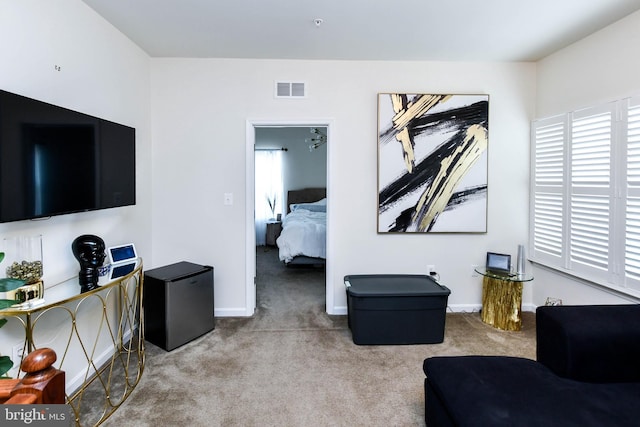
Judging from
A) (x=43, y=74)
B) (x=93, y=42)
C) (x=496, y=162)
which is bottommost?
(x=496, y=162)

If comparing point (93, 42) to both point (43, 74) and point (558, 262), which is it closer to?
point (43, 74)

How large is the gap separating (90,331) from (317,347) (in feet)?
5.29

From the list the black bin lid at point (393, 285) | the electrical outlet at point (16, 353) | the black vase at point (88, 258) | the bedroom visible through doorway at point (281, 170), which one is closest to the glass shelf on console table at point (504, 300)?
the black bin lid at point (393, 285)

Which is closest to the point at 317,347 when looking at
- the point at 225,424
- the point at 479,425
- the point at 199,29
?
the point at 225,424

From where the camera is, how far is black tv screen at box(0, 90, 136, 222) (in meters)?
1.45

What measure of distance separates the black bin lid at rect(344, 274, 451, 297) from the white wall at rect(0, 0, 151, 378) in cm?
193

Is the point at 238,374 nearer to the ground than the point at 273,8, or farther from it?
nearer to the ground

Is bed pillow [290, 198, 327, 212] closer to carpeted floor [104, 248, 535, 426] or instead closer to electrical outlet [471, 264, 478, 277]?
carpeted floor [104, 248, 535, 426]

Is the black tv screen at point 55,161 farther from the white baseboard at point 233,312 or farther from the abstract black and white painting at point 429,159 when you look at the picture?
the abstract black and white painting at point 429,159

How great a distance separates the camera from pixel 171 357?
2467 mm

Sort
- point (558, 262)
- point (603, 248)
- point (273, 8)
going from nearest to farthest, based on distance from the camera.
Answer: point (273, 8) → point (603, 248) → point (558, 262)

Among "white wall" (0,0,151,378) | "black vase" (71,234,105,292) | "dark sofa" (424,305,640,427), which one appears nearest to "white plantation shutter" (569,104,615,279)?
"dark sofa" (424,305,640,427)

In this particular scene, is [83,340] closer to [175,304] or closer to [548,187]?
[175,304]

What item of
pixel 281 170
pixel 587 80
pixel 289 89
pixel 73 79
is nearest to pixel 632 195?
pixel 587 80
